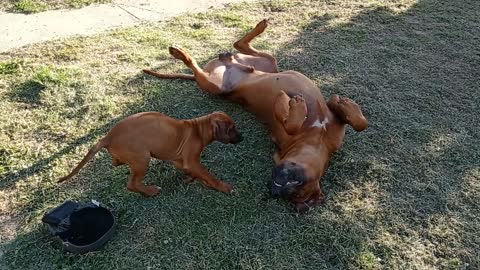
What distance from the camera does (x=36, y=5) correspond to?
6.23 metres

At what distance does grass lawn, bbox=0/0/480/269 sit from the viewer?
3.46 m

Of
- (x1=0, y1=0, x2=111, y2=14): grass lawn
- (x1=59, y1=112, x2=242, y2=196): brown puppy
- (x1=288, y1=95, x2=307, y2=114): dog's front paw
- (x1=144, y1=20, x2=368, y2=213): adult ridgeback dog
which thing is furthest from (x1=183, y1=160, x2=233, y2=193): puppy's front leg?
(x1=0, y1=0, x2=111, y2=14): grass lawn

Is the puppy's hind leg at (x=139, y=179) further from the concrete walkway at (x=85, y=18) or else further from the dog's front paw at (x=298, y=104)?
the concrete walkway at (x=85, y=18)

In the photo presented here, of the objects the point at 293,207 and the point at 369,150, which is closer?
the point at 293,207

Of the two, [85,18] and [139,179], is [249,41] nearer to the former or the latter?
[85,18]

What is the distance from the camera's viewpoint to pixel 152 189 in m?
3.75

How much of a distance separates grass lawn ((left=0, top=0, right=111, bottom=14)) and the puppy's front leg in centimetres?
342

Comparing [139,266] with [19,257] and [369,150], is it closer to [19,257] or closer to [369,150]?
[19,257]

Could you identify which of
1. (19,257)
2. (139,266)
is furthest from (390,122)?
(19,257)

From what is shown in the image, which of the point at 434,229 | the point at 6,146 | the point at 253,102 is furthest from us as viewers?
the point at 253,102

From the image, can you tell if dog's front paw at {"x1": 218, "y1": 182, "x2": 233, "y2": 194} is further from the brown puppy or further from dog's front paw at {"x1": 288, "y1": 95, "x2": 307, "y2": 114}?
dog's front paw at {"x1": 288, "y1": 95, "x2": 307, "y2": 114}

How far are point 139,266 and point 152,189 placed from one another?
0.61m

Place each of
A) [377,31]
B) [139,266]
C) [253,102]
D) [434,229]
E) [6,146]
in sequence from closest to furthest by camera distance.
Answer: [139,266] → [434,229] → [6,146] → [253,102] → [377,31]

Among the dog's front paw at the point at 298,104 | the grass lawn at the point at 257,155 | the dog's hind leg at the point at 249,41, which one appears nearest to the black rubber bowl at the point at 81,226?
the grass lawn at the point at 257,155
